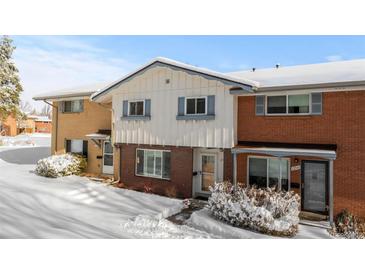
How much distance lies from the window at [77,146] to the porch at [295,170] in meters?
11.0

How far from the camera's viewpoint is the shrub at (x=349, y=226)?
30.6ft

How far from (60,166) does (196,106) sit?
941 cm

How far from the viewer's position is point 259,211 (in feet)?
30.5

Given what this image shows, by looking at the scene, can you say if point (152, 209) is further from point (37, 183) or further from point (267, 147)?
point (37, 183)

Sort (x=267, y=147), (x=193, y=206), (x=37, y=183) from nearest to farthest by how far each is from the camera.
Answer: (x=267, y=147) < (x=193, y=206) < (x=37, y=183)

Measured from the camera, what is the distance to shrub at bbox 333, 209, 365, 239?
9.32 m

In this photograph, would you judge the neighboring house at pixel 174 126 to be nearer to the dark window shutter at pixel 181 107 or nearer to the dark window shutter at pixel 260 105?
the dark window shutter at pixel 181 107

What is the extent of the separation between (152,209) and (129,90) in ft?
22.8

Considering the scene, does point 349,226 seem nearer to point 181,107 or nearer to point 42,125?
point 181,107

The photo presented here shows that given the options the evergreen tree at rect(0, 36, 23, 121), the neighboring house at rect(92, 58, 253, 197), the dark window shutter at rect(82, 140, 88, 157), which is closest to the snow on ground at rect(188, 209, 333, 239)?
the neighboring house at rect(92, 58, 253, 197)

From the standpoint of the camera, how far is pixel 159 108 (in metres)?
14.2

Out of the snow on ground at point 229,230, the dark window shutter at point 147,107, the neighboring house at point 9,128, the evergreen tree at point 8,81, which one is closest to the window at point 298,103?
the snow on ground at point 229,230

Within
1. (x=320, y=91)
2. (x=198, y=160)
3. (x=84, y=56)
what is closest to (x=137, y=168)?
(x=198, y=160)

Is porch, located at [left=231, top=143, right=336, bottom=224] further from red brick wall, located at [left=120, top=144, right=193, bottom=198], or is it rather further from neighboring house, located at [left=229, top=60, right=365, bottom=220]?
red brick wall, located at [left=120, top=144, right=193, bottom=198]
